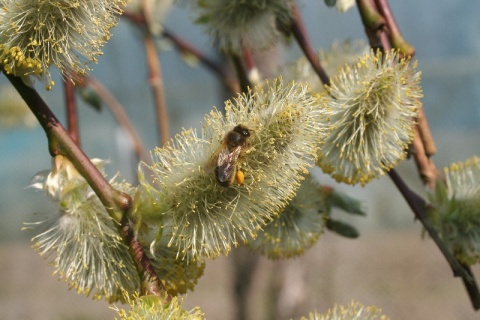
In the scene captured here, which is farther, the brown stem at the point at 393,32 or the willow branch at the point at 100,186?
the brown stem at the point at 393,32

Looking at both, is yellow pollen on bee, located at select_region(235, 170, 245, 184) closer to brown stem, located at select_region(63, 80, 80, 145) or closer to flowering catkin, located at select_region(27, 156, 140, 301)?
flowering catkin, located at select_region(27, 156, 140, 301)

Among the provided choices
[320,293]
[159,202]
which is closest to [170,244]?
[159,202]

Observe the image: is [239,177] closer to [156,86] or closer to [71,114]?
[71,114]

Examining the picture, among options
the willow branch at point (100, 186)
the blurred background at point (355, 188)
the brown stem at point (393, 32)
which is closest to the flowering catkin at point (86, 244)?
the willow branch at point (100, 186)

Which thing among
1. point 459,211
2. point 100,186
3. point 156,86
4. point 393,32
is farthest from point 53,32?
point 156,86

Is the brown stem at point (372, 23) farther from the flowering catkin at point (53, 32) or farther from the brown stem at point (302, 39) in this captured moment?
the flowering catkin at point (53, 32)

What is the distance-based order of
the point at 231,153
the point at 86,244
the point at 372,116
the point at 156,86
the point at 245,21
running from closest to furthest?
1. the point at 231,153
2. the point at 86,244
3. the point at 372,116
4. the point at 245,21
5. the point at 156,86

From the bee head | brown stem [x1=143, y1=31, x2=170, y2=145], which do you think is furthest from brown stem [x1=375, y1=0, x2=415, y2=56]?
brown stem [x1=143, y1=31, x2=170, y2=145]

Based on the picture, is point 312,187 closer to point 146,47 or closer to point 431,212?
point 431,212
